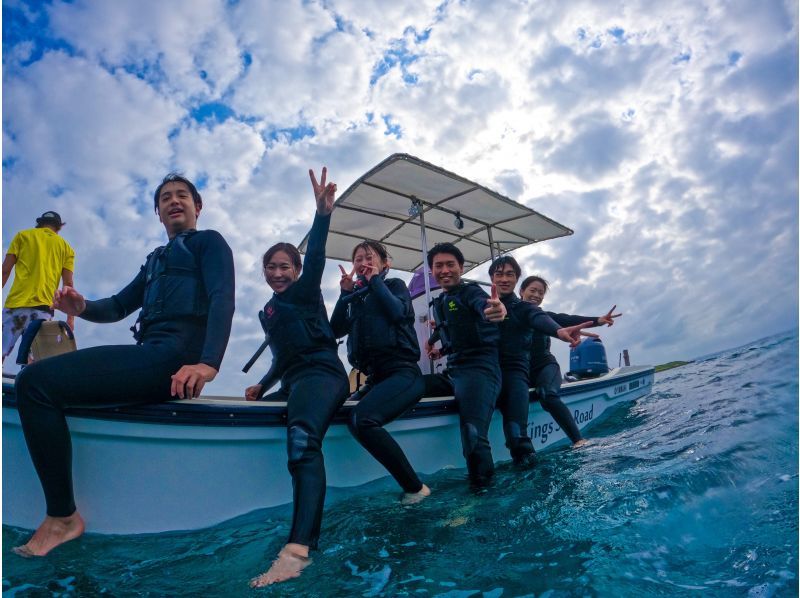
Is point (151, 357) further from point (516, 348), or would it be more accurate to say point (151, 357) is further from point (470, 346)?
point (516, 348)

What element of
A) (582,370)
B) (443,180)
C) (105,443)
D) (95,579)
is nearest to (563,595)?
(95,579)

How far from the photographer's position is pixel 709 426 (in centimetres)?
430

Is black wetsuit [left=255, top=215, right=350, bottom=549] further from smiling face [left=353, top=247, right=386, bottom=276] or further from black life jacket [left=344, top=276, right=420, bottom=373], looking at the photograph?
smiling face [left=353, top=247, right=386, bottom=276]

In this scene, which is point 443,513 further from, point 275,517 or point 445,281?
point 445,281

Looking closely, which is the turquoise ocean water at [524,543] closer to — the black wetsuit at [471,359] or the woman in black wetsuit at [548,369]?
the black wetsuit at [471,359]

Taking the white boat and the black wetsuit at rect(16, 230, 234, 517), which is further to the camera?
the white boat

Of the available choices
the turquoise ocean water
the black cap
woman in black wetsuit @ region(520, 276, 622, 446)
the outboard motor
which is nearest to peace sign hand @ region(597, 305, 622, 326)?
woman in black wetsuit @ region(520, 276, 622, 446)

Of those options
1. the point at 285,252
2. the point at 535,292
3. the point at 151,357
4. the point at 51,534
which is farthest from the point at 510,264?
the point at 51,534

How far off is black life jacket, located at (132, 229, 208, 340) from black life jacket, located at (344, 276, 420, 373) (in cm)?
127

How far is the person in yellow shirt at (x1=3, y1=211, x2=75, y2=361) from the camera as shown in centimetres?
432

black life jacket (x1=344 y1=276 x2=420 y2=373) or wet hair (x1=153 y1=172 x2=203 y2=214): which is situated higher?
wet hair (x1=153 y1=172 x2=203 y2=214)

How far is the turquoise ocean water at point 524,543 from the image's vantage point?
1738mm

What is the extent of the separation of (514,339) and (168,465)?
3488 millimetres

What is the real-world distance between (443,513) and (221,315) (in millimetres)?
1848
